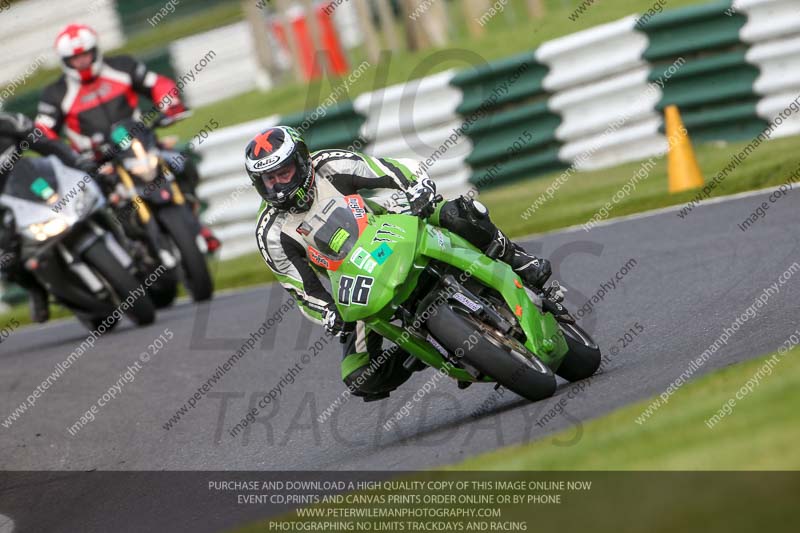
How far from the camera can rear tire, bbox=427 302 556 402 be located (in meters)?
6.44

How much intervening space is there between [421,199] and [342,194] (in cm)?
55

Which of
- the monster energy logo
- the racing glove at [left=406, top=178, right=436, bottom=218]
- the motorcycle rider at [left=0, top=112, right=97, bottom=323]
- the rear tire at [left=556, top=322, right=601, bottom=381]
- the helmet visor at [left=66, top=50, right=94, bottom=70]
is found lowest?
the motorcycle rider at [left=0, top=112, right=97, bottom=323]

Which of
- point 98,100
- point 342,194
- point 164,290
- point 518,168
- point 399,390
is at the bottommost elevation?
point 518,168

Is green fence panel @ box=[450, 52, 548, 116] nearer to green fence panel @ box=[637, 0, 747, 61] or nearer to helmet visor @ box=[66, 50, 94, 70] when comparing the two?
green fence panel @ box=[637, 0, 747, 61]

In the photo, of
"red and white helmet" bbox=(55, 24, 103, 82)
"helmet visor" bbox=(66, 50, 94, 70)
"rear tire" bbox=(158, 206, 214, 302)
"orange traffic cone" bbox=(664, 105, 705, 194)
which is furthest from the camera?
"helmet visor" bbox=(66, 50, 94, 70)

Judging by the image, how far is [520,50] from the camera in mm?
A: 17000

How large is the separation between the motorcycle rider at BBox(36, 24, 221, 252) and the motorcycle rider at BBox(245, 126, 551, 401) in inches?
220

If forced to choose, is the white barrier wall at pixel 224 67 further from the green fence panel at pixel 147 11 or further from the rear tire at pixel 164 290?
the rear tire at pixel 164 290

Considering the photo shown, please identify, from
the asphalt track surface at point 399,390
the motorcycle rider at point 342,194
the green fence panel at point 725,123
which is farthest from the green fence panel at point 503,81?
the motorcycle rider at point 342,194

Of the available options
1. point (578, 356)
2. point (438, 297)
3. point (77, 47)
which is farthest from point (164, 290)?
point (438, 297)

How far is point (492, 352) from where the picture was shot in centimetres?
643

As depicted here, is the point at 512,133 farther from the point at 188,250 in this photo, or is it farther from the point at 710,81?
the point at 188,250

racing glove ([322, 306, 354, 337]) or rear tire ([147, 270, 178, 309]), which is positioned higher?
racing glove ([322, 306, 354, 337])

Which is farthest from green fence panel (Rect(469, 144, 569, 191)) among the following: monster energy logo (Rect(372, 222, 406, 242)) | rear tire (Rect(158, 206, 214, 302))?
monster energy logo (Rect(372, 222, 406, 242))
